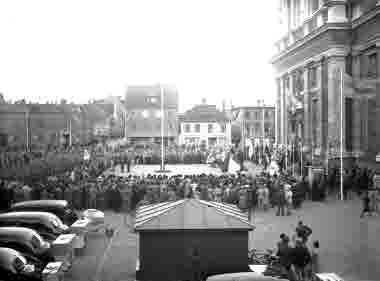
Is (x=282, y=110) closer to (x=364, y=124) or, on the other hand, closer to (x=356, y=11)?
(x=364, y=124)

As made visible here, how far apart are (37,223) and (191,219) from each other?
6286mm

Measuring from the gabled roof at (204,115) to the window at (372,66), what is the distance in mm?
50551

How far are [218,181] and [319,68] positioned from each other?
52.0ft

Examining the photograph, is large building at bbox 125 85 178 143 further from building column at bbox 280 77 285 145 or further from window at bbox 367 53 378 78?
window at bbox 367 53 378 78

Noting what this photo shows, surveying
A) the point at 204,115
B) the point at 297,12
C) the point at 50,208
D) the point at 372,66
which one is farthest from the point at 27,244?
the point at 204,115

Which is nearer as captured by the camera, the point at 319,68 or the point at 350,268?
the point at 350,268

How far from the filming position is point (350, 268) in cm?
1221

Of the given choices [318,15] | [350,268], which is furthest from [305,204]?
[318,15]

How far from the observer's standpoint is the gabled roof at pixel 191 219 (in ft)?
31.6

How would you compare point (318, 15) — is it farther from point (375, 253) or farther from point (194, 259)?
point (194, 259)

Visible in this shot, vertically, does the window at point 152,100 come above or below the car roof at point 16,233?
above

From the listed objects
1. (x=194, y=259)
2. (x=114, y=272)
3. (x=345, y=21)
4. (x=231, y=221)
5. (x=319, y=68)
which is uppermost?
(x=345, y=21)

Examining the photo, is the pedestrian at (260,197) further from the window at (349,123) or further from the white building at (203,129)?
the white building at (203,129)

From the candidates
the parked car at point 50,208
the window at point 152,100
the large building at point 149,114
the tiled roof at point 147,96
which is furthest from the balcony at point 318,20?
the window at point 152,100
